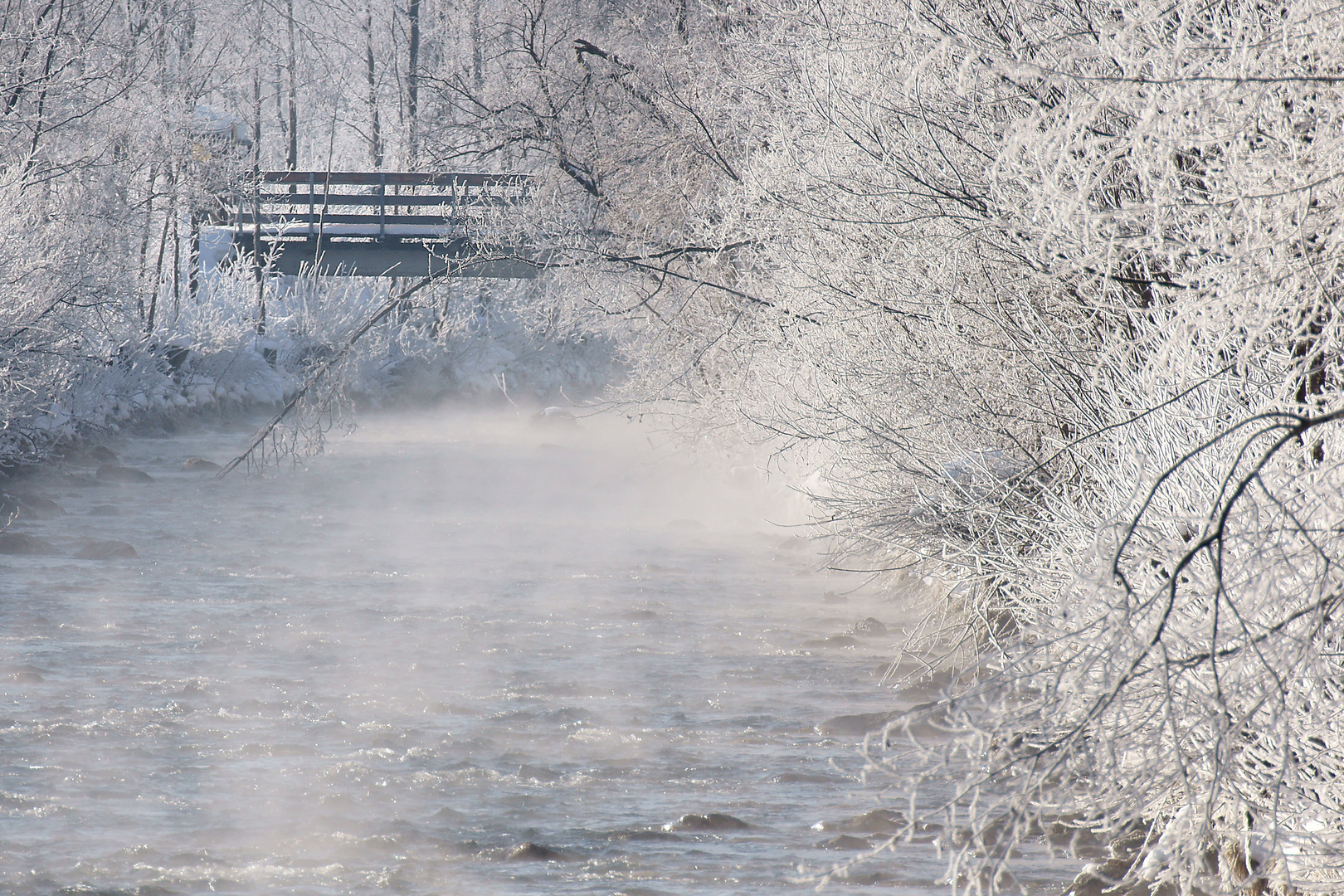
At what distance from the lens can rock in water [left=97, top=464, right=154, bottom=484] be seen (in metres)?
16.7

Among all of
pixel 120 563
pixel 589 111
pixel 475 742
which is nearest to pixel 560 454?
pixel 589 111

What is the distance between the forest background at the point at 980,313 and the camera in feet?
13.8

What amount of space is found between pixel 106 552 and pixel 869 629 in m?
7.08

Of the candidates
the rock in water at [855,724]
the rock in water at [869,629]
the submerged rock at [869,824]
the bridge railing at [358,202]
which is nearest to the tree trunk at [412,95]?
the bridge railing at [358,202]

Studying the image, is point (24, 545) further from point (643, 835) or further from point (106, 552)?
point (643, 835)

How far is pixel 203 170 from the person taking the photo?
22.6m

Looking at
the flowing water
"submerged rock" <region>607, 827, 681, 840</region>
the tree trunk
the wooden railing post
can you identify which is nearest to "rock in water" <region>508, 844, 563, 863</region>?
the flowing water

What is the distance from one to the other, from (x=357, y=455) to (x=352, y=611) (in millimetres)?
8763

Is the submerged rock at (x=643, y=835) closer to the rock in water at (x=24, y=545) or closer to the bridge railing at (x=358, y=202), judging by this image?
the rock in water at (x=24, y=545)

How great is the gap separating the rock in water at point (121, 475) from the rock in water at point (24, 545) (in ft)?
11.5

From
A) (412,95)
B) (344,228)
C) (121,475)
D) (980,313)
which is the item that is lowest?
(121,475)

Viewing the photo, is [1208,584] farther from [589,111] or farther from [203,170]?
[203,170]

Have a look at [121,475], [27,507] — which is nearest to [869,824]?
[27,507]

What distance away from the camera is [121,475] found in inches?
664
